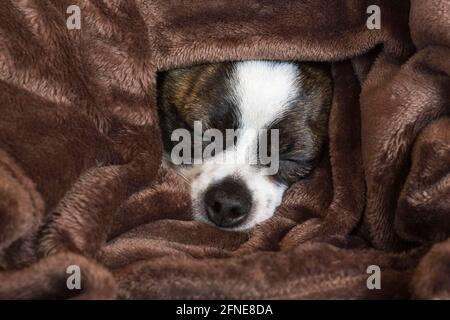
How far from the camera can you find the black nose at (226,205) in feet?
4.36

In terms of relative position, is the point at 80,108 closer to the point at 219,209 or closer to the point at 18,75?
the point at 18,75

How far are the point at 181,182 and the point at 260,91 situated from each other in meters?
0.27

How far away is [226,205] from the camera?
134cm

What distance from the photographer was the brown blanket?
36.8 inches

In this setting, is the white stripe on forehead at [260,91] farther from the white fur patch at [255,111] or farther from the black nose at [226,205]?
the black nose at [226,205]

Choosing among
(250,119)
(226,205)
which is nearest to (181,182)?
(226,205)

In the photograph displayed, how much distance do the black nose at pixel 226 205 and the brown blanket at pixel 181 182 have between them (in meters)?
0.05

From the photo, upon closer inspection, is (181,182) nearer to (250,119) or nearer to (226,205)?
(226,205)

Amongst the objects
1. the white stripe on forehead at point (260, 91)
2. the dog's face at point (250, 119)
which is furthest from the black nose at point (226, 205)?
the white stripe on forehead at point (260, 91)

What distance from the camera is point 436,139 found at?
110 centimetres

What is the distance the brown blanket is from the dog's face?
60 millimetres

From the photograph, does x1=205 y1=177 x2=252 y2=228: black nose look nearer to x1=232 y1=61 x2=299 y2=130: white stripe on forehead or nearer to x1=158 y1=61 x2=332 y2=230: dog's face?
x1=158 y1=61 x2=332 y2=230: dog's face
